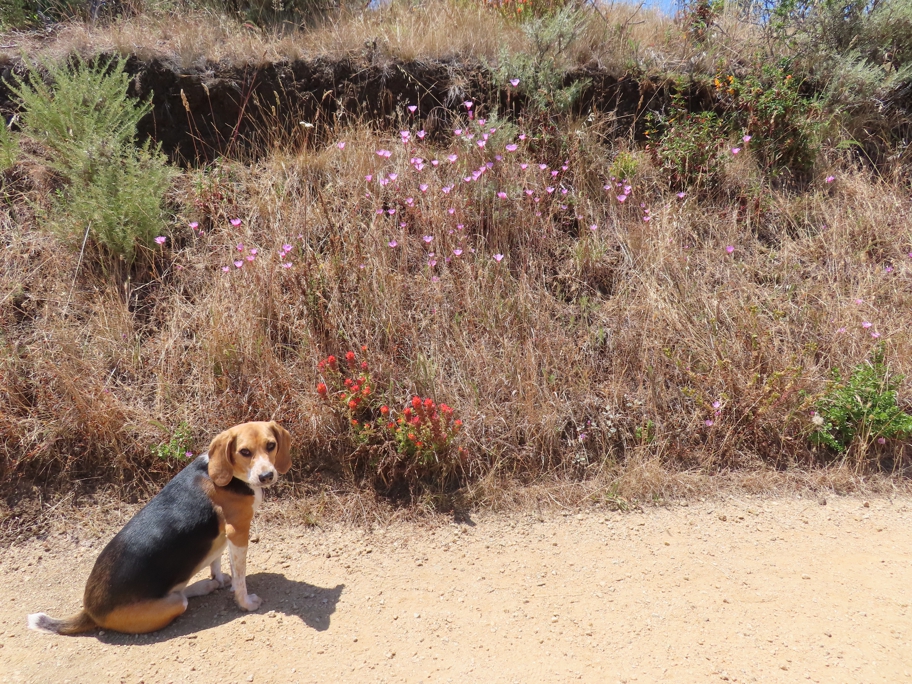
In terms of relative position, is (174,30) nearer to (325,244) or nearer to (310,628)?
(325,244)

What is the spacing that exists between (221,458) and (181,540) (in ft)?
1.47

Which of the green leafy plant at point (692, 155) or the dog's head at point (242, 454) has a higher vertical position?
the green leafy plant at point (692, 155)

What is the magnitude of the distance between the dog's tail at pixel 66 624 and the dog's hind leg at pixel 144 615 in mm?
75

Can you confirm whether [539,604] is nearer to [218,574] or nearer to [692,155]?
[218,574]

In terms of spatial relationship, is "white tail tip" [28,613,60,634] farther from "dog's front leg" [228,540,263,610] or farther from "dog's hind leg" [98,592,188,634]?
"dog's front leg" [228,540,263,610]

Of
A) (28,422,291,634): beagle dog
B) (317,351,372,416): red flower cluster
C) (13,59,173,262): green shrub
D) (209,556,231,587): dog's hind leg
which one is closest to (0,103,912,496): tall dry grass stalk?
(317,351,372,416): red flower cluster

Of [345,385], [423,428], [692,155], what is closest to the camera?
[423,428]

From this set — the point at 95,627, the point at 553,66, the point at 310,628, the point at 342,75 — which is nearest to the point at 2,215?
the point at 342,75

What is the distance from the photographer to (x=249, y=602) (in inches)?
130

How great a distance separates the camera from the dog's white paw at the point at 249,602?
3289 mm

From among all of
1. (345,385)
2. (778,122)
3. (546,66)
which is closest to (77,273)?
(345,385)

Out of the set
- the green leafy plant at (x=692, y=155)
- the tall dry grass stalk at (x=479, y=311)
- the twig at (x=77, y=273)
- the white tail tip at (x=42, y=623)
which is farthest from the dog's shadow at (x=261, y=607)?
the green leafy plant at (x=692, y=155)

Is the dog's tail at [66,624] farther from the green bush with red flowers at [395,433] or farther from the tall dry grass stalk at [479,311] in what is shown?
the green bush with red flowers at [395,433]

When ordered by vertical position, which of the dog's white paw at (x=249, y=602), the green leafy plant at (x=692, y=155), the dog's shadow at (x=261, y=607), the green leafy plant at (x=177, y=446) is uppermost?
the green leafy plant at (x=692, y=155)
